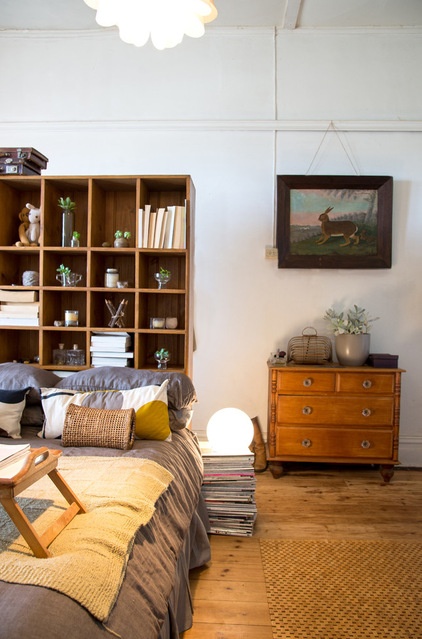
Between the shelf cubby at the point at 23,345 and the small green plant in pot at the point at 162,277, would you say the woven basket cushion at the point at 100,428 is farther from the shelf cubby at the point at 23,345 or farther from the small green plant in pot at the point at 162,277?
the shelf cubby at the point at 23,345

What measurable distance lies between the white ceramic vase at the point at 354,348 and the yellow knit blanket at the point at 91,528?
194 cm

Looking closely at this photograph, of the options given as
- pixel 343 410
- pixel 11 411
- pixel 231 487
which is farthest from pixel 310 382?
pixel 11 411

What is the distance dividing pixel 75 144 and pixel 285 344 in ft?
7.54

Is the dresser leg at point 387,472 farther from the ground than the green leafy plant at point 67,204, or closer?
closer

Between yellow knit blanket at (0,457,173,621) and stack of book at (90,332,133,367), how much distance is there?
1.02 meters

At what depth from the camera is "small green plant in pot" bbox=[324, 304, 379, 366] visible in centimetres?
321

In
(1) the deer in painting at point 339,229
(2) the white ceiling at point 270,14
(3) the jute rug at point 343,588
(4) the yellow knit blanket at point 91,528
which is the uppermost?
(2) the white ceiling at point 270,14

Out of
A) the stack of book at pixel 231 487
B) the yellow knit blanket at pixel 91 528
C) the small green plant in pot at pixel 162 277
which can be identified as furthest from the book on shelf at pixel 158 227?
the yellow knit blanket at pixel 91 528

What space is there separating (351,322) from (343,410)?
637mm

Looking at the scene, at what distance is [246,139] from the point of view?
3529mm

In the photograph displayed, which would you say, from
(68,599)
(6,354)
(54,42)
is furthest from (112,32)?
(68,599)

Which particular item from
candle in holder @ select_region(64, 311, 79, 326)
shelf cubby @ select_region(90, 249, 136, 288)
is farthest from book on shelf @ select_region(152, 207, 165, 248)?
candle in holder @ select_region(64, 311, 79, 326)

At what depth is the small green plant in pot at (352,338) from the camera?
321cm

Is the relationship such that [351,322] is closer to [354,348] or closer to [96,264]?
[354,348]
